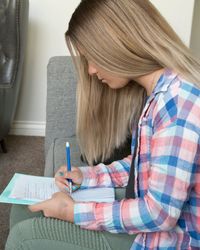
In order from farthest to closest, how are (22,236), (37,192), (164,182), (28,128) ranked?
(28,128) → (37,192) → (22,236) → (164,182)

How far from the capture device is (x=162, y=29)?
0.77 metres

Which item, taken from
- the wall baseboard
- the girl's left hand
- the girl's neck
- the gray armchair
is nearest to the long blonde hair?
the girl's neck

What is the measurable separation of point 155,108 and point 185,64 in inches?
4.5

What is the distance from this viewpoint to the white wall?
196 cm

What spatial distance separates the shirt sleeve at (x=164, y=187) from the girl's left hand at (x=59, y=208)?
0.07 m

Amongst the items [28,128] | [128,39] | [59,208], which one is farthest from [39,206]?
[28,128]

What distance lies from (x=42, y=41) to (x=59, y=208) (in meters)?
1.68

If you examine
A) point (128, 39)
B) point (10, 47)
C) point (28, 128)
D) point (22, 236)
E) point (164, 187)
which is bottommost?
point (28, 128)

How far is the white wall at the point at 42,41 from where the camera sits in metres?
1.96

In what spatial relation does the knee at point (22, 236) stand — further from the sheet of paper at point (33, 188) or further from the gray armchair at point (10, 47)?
the gray armchair at point (10, 47)

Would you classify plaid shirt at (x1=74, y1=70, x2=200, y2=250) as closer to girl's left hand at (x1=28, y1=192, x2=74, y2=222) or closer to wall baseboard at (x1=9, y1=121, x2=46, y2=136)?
girl's left hand at (x1=28, y1=192, x2=74, y2=222)

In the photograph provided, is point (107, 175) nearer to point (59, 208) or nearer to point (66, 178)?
point (66, 178)

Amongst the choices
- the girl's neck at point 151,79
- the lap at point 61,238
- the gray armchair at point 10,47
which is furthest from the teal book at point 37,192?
the gray armchair at point 10,47

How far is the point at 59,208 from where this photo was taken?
0.79m
